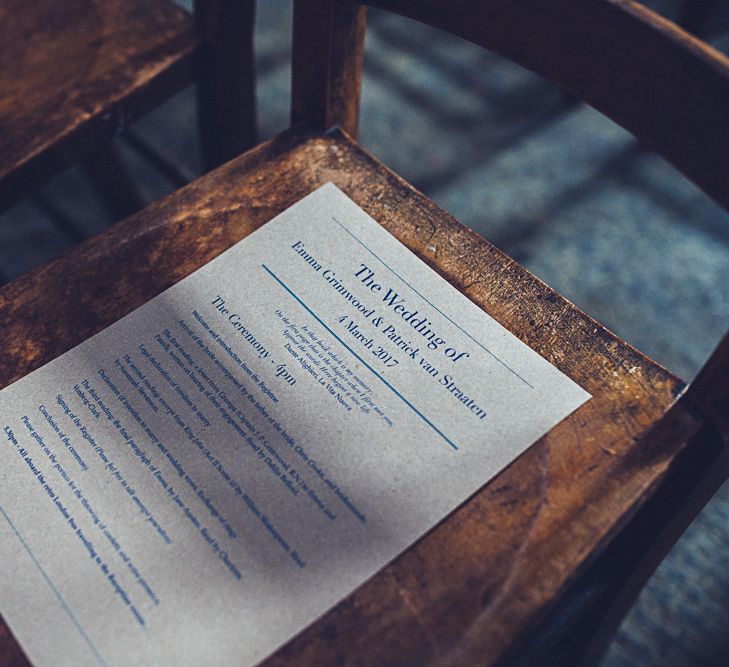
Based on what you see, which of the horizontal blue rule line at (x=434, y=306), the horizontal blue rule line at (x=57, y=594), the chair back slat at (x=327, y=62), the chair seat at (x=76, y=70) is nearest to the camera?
the horizontal blue rule line at (x=57, y=594)

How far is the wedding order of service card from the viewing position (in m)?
0.50

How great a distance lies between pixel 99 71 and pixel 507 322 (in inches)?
25.4

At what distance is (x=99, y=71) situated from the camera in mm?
942

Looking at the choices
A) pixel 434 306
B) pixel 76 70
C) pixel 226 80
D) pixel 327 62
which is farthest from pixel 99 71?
pixel 434 306

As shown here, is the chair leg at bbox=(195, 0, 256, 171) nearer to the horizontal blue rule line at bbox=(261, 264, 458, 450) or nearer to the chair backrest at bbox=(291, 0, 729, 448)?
the chair backrest at bbox=(291, 0, 729, 448)

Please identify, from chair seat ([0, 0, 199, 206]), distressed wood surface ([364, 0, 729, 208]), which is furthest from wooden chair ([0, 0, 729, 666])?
chair seat ([0, 0, 199, 206])

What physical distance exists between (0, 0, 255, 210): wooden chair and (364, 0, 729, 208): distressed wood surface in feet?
1.47

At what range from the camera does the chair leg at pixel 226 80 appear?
97cm

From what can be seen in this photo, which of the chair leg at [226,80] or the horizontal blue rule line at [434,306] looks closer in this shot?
the horizontal blue rule line at [434,306]

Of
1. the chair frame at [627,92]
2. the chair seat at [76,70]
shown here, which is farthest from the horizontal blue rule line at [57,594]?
the chair seat at [76,70]

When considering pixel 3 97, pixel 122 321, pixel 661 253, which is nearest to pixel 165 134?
pixel 3 97

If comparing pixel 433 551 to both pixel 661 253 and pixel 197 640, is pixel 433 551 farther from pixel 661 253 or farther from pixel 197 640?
pixel 661 253

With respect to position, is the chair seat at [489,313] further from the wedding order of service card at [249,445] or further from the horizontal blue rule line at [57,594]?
the horizontal blue rule line at [57,594]

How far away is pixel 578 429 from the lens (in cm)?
58
